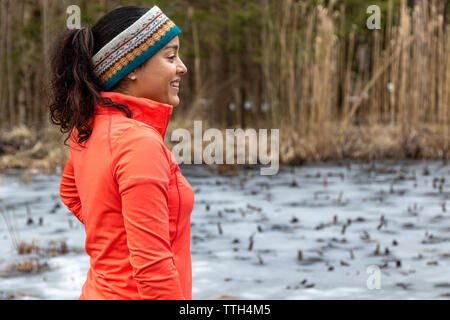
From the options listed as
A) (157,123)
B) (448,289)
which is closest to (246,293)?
(448,289)

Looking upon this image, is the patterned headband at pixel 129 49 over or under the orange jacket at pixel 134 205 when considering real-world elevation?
over

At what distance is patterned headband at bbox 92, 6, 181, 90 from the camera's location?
5.49 ft

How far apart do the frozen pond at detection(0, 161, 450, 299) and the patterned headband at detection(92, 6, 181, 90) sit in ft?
8.12

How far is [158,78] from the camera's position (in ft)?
5.58

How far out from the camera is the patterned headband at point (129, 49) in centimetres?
167

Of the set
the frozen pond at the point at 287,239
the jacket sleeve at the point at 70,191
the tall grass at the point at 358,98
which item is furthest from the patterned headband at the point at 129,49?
the tall grass at the point at 358,98

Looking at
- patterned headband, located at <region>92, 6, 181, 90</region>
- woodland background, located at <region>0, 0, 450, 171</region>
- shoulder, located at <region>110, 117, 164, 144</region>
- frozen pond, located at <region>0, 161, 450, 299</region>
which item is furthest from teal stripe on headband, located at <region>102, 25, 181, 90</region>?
woodland background, located at <region>0, 0, 450, 171</region>

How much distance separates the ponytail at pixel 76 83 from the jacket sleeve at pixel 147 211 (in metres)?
0.18

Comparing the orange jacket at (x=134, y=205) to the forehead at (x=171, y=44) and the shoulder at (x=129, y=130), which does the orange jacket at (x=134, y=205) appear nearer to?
the shoulder at (x=129, y=130)

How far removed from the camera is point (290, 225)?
5977 mm

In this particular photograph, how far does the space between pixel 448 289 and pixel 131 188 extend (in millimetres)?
3111

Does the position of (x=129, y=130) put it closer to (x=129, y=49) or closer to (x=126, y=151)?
(x=126, y=151)

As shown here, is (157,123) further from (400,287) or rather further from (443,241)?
(443,241)

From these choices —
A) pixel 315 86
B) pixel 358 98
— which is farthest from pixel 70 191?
pixel 358 98
